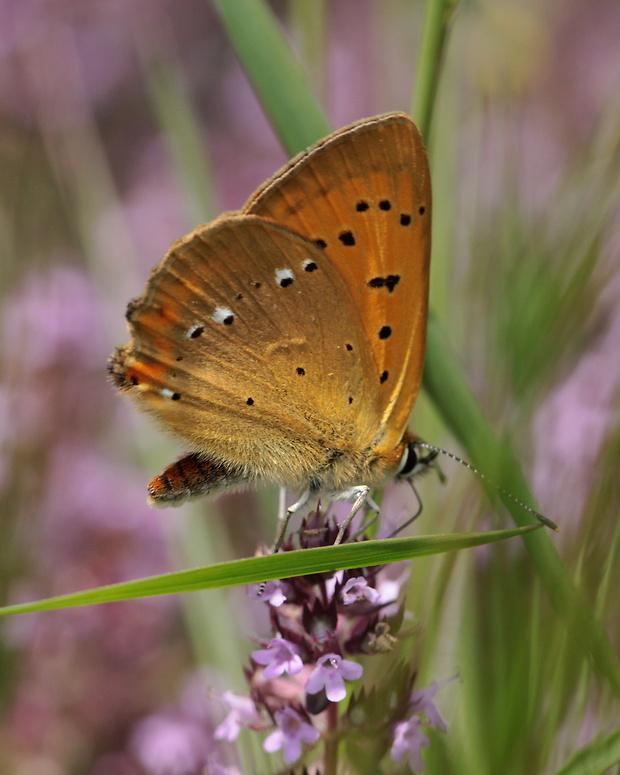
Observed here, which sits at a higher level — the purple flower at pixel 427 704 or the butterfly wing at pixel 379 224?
the butterfly wing at pixel 379 224

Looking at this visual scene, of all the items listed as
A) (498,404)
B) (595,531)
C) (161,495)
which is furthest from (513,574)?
(161,495)

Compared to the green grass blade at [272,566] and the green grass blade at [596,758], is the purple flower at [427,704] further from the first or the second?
the green grass blade at [272,566]

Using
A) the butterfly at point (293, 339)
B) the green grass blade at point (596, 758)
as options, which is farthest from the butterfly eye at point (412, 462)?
the green grass blade at point (596, 758)

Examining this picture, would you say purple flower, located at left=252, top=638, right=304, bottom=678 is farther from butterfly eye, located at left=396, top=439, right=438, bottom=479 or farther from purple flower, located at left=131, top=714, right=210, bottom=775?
purple flower, located at left=131, top=714, right=210, bottom=775

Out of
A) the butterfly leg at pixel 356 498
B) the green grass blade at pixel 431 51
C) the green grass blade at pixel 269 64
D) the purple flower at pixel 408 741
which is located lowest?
the purple flower at pixel 408 741

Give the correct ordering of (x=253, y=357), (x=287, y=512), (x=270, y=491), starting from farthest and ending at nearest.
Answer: (x=270, y=491)
(x=253, y=357)
(x=287, y=512)

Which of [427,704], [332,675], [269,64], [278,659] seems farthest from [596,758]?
[269,64]

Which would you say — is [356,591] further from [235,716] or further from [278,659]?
[235,716]
